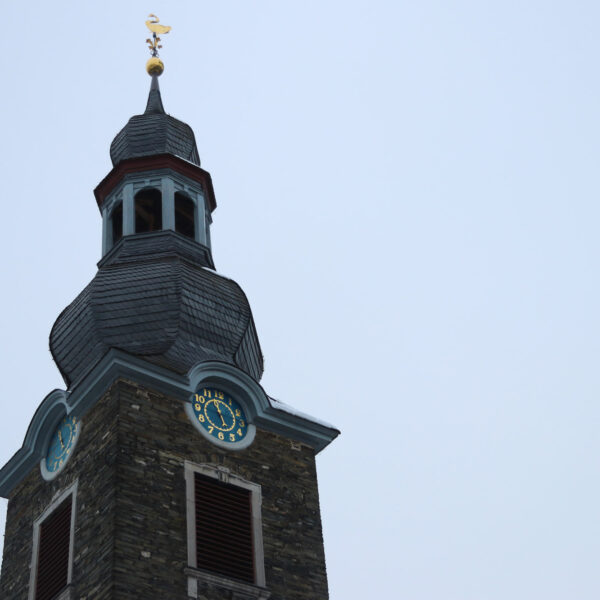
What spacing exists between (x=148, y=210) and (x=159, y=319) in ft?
21.1

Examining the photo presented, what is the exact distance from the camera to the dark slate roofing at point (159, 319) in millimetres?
31391

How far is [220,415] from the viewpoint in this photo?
101 feet

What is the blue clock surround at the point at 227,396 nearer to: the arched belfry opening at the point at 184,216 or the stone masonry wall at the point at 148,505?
the stone masonry wall at the point at 148,505

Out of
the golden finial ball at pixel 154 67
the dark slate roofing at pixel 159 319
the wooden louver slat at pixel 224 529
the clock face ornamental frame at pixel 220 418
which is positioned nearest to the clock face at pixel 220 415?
the clock face ornamental frame at pixel 220 418

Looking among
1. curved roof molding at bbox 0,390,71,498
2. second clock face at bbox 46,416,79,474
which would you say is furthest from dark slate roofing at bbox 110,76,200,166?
second clock face at bbox 46,416,79,474

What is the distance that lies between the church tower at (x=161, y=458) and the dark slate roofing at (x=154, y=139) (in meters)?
3.74

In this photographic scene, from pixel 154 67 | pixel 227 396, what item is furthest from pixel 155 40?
pixel 227 396

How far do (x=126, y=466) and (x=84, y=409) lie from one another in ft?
8.83

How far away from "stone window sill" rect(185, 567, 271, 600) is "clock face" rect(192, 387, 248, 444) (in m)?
3.56

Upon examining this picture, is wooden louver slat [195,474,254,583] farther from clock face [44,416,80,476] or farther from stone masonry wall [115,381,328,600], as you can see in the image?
clock face [44,416,80,476]

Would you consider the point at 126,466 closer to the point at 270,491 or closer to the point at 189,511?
the point at 189,511

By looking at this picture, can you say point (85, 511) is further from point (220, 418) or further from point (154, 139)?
point (154, 139)

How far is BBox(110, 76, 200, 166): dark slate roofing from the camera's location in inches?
1500

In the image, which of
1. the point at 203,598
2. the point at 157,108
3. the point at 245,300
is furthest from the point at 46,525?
the point at 157,108
